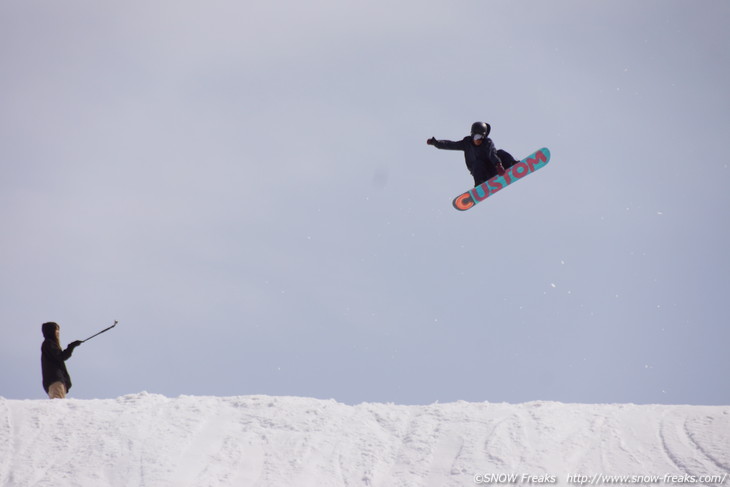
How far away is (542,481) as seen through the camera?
12.5 meters

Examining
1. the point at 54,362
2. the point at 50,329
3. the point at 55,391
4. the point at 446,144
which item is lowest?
the point at 55,391

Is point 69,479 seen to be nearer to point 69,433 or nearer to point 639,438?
point 69,433

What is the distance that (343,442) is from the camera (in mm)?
13570

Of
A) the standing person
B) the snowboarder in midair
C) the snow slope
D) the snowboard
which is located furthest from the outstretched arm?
the standing person

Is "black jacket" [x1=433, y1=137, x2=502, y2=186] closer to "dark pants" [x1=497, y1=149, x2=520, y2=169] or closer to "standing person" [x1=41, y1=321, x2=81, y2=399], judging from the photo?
"dark pants" [x1=497, y1=149, x2=520, y2=169]

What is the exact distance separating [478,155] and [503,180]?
0.71 m

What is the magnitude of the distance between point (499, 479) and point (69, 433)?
4936 millimetres

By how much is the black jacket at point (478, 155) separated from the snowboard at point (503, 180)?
0.18 m

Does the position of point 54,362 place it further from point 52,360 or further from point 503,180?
point 503,180

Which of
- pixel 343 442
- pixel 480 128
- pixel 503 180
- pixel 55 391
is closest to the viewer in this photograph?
pixel 343 442

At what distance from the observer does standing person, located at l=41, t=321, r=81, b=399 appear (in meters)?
14.9

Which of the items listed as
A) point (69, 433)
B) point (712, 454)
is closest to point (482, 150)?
point (712, 454)

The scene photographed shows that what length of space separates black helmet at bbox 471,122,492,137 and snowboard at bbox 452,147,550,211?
0.93m

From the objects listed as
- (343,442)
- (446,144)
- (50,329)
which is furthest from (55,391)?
(446,144)
